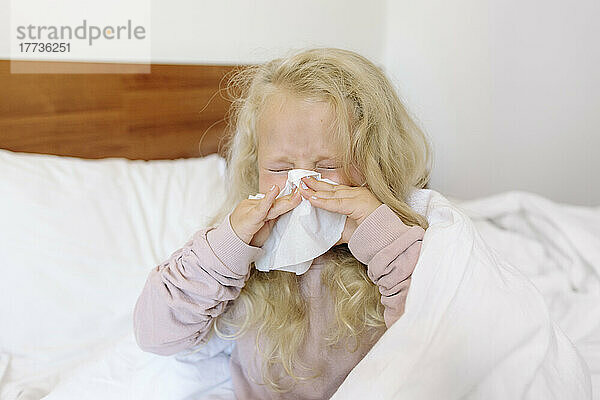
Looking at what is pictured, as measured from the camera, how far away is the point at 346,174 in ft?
3.09

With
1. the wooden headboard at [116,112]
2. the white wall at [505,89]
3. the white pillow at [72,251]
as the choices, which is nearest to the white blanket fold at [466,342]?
the white pillow at [72,251]

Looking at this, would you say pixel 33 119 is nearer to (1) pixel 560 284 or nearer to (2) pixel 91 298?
(2) pixel 91 298

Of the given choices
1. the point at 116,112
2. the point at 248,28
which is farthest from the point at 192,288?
the point at 248,28

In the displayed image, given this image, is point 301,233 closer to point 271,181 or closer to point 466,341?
point 271,181

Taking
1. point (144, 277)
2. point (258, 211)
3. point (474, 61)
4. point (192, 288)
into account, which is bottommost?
point (144, 277)

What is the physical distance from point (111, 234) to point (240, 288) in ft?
1.32

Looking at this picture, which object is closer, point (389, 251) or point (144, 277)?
point (389, 251)

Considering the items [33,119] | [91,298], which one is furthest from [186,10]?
[91,298]

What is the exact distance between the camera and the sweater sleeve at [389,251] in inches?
34.1

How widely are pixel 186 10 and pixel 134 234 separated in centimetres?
64

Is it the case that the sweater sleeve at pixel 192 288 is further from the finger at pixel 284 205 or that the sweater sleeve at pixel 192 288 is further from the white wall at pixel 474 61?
the white wall at pixel 474 61

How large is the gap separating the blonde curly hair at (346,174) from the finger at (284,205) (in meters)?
0.09

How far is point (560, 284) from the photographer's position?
4.26ft

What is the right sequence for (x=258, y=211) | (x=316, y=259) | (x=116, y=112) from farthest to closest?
(x=116, y=112), (x=316, y=259), (x=258, y=211)
